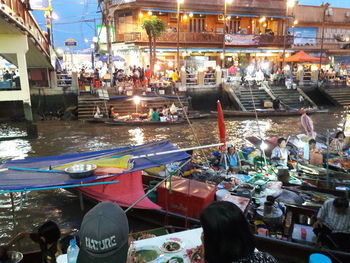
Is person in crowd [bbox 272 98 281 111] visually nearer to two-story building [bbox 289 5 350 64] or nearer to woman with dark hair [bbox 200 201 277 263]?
two-story building [bbox 289 5 350 64]

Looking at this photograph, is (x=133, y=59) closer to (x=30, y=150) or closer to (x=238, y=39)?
(x=238, y=39)

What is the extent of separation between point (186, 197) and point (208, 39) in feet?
92.9

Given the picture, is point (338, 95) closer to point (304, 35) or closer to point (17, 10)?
point (304, 35)

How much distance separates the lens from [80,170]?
582cm

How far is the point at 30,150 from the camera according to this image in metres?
14.5

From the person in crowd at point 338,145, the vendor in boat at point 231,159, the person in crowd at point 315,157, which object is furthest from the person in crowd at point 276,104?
the vendor in boat at point 231,159

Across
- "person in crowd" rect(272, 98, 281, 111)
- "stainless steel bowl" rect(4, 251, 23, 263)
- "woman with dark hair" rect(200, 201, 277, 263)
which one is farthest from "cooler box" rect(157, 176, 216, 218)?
"person in crowd" rect(272, 98, 281, 111)

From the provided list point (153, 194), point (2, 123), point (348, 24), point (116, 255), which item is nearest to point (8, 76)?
point (2, 123)

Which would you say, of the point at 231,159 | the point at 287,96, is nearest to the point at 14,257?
the point at 231,159

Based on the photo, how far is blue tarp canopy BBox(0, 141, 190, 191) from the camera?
17.2 ft

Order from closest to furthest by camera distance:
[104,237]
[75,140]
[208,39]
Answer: [104,237] → [75,140] → [208,39]

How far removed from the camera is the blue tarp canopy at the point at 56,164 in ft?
17.2

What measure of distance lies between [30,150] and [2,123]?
356 inches

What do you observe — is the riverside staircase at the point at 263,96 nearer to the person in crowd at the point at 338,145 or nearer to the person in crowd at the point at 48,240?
the person in crowd at the point at 338,145
